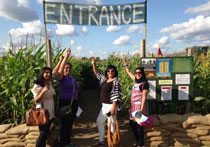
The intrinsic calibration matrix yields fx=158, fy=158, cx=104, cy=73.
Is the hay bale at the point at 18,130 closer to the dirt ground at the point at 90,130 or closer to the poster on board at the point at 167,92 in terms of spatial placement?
the dirt ground at the point at 90,130

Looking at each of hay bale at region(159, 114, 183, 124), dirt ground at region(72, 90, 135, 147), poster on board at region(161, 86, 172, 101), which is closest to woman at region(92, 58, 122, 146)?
dirt ground at region(72, 90, 135, 147)

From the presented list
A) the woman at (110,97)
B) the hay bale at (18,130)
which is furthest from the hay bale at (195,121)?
the hay bale at (18,130)

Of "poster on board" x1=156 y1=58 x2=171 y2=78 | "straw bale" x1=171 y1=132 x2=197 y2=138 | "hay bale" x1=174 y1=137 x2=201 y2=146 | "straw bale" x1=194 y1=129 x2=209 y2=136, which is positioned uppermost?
"poster on board" x1=156 y1=58 x2=171 y2=78

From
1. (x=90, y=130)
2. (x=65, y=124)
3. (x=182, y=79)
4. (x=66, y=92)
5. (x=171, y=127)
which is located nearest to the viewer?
(x=66, y=92)

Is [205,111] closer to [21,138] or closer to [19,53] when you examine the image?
[21,138]

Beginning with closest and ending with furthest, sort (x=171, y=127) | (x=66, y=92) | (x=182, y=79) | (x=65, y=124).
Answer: (x=66, y=92) < (x=65, y=124) < (x=171, y=127) < (x=182, y=79)

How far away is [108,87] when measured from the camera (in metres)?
3.13

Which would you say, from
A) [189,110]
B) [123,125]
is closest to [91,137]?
[123,125]

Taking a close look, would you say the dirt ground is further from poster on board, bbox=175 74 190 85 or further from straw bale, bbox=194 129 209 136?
poster on board, bbox=175 74 190 85

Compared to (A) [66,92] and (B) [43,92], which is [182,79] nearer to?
(A) [66,92]

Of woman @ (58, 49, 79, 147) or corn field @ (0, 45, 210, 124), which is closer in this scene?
woman @ (58, 49, 79, 147)

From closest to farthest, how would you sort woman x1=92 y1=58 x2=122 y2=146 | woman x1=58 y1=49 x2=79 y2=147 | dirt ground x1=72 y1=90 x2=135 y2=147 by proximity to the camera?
woman x1=58 y1=49 x2=79 y2=147 → woman x1=92 y1=58 x2=122 y2=146 → dirt ground x1=72 y1=90 x2=135 y2=147

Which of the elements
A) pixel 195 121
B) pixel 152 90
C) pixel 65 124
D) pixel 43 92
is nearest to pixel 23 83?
pixel 43 92

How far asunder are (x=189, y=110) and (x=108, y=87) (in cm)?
201
